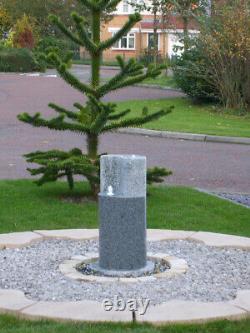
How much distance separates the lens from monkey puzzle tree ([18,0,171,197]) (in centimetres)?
973

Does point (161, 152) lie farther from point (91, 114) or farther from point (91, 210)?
point (91, 210)

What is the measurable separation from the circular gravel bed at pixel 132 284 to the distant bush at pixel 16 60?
A: 37074mm

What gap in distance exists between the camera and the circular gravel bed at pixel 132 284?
20.4ft

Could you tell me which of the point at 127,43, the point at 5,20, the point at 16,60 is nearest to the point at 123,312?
the point at 16,60

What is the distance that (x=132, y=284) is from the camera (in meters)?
6.52

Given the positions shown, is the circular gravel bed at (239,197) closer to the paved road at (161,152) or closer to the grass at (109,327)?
→ the paved road at (161,152)

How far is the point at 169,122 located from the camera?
2092 centimetres

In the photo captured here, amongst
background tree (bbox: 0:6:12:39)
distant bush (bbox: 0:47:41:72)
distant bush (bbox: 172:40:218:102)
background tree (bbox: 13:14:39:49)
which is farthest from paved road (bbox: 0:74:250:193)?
background tree (bbox: 0:6:12:39)

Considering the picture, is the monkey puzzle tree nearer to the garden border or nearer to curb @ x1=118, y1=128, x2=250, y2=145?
the garden border

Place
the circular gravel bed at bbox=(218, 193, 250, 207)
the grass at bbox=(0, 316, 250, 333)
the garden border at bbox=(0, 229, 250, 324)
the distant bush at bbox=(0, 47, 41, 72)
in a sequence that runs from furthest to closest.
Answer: the distant bush at bbox=(0, 47, 41, 72) < the circular gravel bed at bbox=(218, 193, 250, 207) < the garden border at bbox=(0, 229, 250, 324) < the grass at bbox=(0, 316, 250, 333)

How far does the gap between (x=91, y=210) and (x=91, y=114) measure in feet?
4.06

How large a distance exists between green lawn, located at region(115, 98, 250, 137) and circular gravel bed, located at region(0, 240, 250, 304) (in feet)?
36.9

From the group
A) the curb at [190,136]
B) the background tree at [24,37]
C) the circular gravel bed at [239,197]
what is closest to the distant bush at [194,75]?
the curb at [190,136]

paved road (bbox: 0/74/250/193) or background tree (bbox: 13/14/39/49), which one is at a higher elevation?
background tree (bbox: 13/14/39/49)
